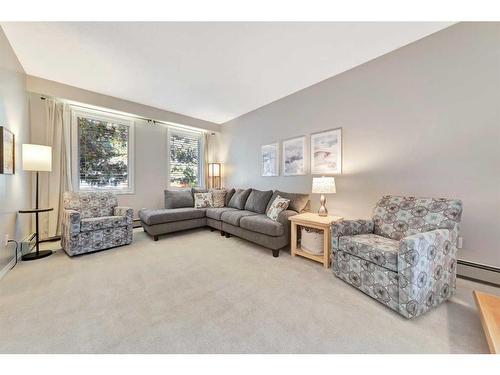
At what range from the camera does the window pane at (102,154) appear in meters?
3.53

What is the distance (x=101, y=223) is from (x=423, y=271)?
3688 mm

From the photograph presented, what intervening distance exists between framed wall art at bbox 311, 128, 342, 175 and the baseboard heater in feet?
5.28

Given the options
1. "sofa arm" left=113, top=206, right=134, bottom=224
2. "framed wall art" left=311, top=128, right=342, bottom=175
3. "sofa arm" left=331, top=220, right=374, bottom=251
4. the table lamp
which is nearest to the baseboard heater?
"sofa arm" left=331, top=220, right=374, bottom=251

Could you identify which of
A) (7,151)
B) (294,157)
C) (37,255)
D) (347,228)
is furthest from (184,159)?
(347,228)

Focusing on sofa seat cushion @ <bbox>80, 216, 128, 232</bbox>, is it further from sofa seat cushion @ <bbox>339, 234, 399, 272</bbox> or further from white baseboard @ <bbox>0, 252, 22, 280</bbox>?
sofa seat cushion @ <bbox>339, 234, 399, 272</bbox>

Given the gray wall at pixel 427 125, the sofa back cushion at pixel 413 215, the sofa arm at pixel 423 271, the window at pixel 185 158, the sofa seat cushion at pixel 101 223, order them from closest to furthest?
the sofa arm at pixel 423 271 → the sofa back cushion at pixel 413 215 → the gray wall at pixel 427 125 → the sofa seat cushion at pixel 101 223 → the window at pixel 185 158

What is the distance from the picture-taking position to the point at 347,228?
199 centimetres

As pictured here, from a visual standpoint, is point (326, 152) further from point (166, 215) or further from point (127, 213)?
point (127, 213)

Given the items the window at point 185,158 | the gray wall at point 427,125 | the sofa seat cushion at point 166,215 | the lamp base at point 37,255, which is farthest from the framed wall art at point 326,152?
the lamp base at point 37,255

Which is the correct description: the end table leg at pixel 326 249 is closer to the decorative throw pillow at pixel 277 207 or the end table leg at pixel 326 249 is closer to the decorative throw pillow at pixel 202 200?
the decorative throw pillow at pixel 277 207

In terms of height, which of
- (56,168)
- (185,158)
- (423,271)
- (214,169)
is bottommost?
(423,271)

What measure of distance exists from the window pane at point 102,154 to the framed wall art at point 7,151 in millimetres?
1268
